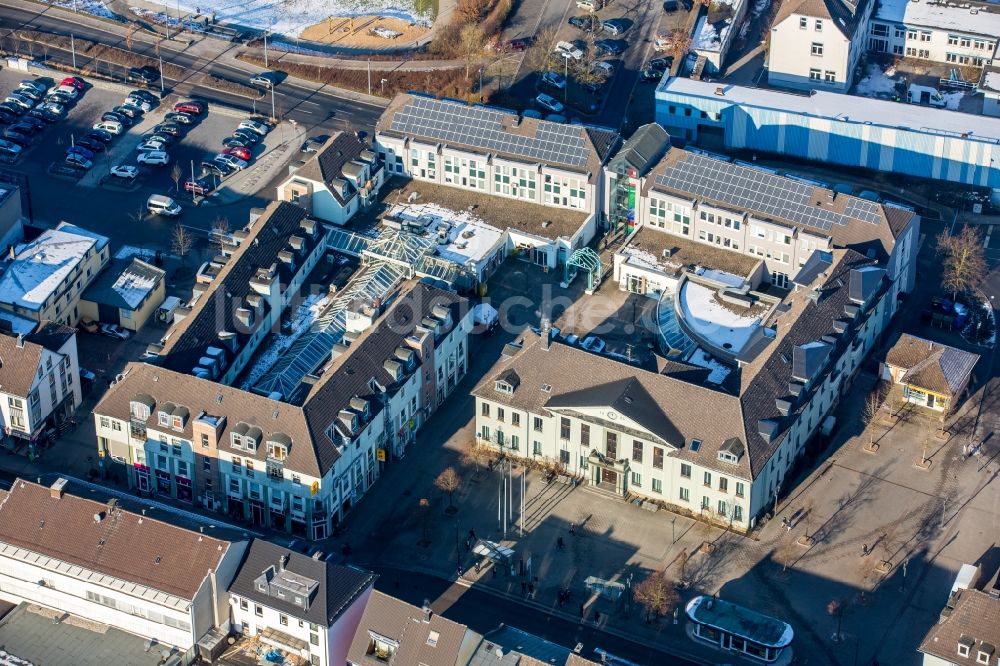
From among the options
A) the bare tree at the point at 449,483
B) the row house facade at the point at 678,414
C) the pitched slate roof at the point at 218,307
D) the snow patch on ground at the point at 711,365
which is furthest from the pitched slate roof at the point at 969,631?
the pitched slate roof at the point at 218,307

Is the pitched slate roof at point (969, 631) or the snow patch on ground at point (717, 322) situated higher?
the snow patch on ground at point (717, 322)

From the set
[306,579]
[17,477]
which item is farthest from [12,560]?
[306,579]

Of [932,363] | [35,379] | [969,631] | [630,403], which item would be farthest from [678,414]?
[35,379]

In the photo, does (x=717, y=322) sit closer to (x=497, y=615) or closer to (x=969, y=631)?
(x=497, y=615)

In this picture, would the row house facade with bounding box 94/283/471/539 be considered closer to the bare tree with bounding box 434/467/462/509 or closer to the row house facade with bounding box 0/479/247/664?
the bare tree with bounding box 434/467/462/509

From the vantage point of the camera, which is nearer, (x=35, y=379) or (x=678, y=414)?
(x=678, y=414)

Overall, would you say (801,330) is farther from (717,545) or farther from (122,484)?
(122,484)

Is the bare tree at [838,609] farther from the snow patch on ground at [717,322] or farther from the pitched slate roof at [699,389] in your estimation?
the snow patch on ground at [717,322]

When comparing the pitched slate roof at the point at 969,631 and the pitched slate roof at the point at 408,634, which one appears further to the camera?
the pitched slate roof at the point at 969,631
